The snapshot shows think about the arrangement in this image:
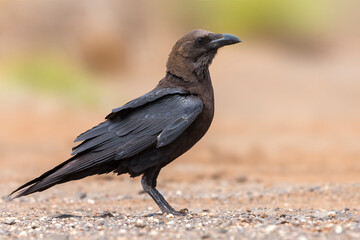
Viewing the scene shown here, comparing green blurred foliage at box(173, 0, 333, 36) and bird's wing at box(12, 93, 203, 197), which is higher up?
green blurred foliage at box(173, 0, 333, 36)

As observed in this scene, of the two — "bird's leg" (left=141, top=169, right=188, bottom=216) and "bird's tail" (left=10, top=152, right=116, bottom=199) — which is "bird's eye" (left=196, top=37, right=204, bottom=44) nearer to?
"bird's leg" (left=141, top=169, right=188, bottom=216)

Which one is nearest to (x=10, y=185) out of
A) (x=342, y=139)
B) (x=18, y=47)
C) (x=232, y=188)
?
(x=232, y=188)

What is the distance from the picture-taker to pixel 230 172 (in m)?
11.4

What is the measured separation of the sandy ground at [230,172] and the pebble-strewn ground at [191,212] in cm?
1

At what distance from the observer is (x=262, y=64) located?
2612 centimetres

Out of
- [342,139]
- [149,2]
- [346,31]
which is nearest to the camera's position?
[342,139]

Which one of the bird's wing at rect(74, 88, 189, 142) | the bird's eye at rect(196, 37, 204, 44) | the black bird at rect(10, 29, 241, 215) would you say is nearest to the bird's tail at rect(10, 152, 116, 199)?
the black bird at rect(10, 29, 241, 215)

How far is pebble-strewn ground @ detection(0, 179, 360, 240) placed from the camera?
5.62 meters

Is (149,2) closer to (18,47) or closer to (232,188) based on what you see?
(18,47)

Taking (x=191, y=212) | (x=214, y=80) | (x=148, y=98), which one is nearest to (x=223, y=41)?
(x=148, y=98)

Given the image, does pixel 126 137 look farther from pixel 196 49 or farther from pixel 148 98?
pixel 196 49

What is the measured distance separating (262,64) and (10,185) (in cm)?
1708

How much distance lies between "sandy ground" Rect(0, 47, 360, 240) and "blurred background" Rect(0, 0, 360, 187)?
0.06 m

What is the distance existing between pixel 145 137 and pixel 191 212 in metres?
1.18
